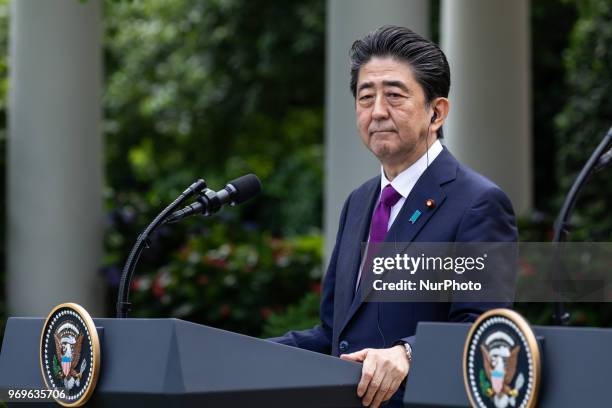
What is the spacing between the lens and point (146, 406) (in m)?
2.77

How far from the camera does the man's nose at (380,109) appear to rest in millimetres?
3451

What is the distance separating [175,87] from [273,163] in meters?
2.78

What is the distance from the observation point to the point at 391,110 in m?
3.46

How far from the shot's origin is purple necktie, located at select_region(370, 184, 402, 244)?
3.60m

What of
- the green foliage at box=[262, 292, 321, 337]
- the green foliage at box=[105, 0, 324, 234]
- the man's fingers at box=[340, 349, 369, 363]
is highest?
the green foliage at box=[105, 0, 324, 234]

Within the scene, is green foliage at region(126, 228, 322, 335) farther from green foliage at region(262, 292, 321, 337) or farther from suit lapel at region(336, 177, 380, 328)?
suit lapel at region(336, 177, 380, 328)

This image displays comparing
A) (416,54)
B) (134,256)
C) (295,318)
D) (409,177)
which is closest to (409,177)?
(409,177)

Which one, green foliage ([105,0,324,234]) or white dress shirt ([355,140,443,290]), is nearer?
white dress shirt ([355,140,443,290])

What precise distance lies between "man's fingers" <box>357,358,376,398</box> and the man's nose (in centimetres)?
79

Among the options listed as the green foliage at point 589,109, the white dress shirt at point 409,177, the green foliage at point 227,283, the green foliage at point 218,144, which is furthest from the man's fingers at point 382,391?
the green foliage at point 589,109

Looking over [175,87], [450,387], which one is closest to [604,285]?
[450,387]

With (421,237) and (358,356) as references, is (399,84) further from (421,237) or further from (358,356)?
(358,356)

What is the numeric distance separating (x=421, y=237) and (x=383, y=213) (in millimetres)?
234

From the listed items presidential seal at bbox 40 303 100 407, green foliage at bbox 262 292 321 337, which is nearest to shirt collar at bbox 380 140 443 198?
presidential seal at bbox 40 303 100 407
